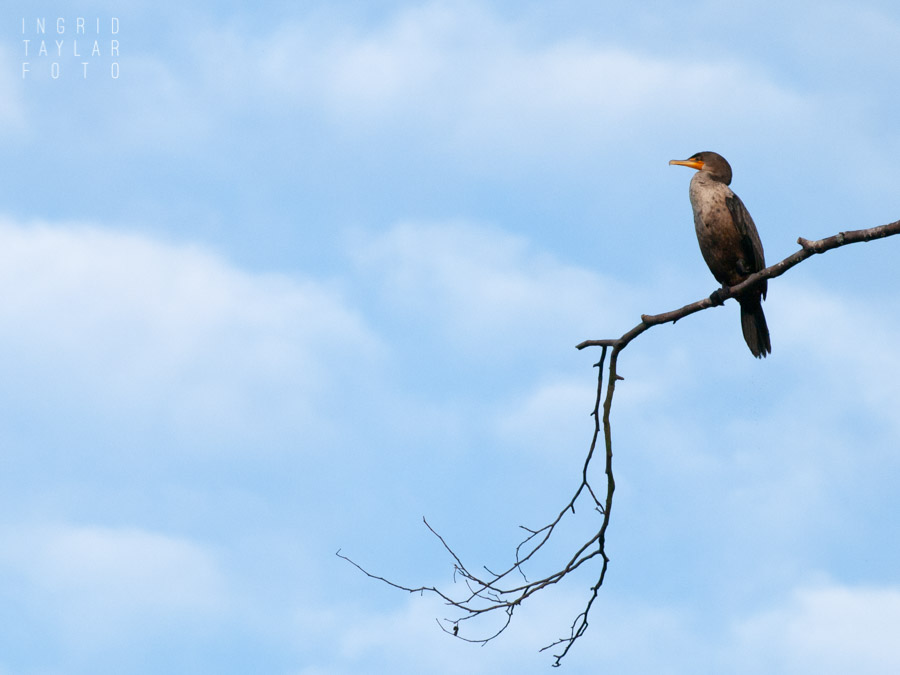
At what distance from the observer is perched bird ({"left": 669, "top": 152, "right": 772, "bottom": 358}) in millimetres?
7098

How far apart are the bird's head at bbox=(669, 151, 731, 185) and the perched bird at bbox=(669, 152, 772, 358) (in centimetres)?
24

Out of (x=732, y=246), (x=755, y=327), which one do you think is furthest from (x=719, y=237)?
(x=755, y=327)

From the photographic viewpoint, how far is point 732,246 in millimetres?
7285

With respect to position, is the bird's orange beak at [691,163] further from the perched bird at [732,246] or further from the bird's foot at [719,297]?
the bird's foot at [719,297]

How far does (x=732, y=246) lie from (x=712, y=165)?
0.86m

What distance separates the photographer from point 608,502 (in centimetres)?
461

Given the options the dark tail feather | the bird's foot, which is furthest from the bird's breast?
the bird's foot

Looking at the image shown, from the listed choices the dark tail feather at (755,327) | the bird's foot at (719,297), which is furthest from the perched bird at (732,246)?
the bird's foot at (719,297)

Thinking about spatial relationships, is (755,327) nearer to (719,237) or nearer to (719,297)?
(719,237)

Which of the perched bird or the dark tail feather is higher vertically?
the perched bird

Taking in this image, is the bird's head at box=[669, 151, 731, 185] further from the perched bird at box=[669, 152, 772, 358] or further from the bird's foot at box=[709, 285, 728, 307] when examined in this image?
the bird's foot at box=[709, 285, 728, 307]

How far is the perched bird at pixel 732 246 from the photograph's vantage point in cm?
710

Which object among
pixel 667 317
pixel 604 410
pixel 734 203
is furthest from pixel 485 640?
pixel 734 203

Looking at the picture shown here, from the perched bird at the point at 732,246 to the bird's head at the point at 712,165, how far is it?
0.24m
